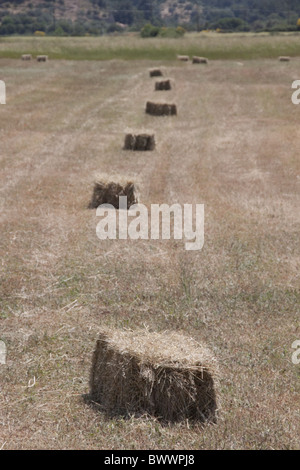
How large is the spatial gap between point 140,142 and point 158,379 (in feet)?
48.6

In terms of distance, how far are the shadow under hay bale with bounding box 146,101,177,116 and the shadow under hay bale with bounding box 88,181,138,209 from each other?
14109 millimetres

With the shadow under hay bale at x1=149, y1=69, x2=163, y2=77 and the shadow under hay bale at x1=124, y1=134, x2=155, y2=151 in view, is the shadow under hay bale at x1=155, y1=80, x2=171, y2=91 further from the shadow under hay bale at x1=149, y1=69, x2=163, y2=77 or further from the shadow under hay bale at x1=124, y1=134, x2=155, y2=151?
the shadow under hay bale at x1=124, y1=134, x2=155, y2=151

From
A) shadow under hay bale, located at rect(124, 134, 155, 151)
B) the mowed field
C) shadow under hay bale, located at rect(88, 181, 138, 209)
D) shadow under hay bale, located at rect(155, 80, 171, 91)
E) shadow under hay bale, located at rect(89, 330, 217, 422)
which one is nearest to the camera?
shadow under hay bale, located at rect(89, 330, 217, 422)

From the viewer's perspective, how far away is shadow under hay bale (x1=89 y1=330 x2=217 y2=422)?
681 centimetres

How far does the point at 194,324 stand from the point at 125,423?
261 centimetres

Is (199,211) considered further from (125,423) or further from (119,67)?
(119,67)

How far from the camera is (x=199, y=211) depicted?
48.2 ft

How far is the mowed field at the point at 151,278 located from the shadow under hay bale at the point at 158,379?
7.1 inches

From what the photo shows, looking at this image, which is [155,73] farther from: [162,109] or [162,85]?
[162,109]

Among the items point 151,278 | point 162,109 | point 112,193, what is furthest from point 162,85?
point 151,278

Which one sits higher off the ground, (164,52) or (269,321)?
(269,321)

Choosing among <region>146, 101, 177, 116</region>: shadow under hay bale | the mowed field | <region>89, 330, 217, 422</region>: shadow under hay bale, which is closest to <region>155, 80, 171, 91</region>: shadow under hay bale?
<region>146, 101, 177, 116</region>: shadow under hay bale

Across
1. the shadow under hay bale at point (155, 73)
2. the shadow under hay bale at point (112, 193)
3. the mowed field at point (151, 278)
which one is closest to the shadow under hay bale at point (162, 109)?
the mowed field at point (151, 278)
